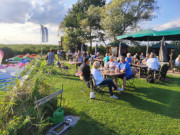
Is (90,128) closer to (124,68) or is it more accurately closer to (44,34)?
(124,68)

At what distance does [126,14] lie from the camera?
53.9 ft

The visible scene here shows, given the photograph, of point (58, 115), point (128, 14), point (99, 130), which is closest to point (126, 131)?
point (99, 130)

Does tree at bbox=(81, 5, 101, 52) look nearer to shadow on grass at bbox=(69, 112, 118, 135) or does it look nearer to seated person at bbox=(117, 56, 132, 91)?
seated person at bbox=(117, 56, 132, 91)

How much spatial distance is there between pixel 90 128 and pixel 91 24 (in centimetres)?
2073

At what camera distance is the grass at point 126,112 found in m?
2.67

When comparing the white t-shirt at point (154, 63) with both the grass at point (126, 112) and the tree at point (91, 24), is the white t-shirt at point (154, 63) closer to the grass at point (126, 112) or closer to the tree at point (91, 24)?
the grass at point (126, 112)

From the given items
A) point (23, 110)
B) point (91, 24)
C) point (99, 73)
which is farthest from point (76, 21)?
point (23, 110)

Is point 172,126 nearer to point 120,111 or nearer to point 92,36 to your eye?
point 120,111

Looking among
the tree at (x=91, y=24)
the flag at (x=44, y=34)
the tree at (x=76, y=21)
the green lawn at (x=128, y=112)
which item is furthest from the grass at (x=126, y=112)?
the tree at (x=76, y=21)

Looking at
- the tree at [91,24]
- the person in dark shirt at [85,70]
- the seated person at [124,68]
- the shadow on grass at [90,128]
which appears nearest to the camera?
the shadow on grass at [90,128]

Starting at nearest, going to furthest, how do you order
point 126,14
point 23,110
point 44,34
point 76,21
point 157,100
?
point 23,110
point 157,100
point 44,34
point 126,14
point 76,21

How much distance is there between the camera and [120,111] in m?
3.45

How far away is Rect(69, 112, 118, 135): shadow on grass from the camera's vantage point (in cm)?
255

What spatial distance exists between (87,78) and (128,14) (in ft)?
49.1
